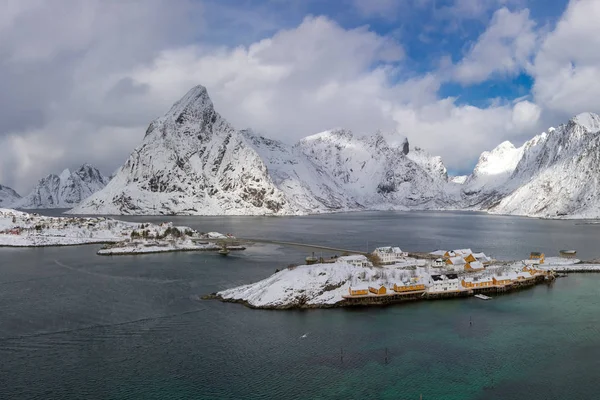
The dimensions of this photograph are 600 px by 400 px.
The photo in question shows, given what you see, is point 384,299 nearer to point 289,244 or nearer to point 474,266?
point 474,266

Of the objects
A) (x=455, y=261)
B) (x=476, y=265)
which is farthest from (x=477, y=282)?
(x=455, y=261)

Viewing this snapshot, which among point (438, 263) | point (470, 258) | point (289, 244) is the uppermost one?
point (289, 244)

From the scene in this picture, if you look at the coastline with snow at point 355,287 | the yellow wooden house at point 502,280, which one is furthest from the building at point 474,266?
the yellow wooden house at point 502,280

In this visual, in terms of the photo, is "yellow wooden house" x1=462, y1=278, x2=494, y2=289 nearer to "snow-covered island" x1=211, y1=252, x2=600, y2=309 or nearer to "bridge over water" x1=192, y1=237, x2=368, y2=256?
"snow-covered island" x1=211, y1=252, x2=600, y2=309

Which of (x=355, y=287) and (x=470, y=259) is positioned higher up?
(x=470, y=259)

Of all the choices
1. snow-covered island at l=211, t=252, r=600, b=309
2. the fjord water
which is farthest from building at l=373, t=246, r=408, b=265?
the fjord water
